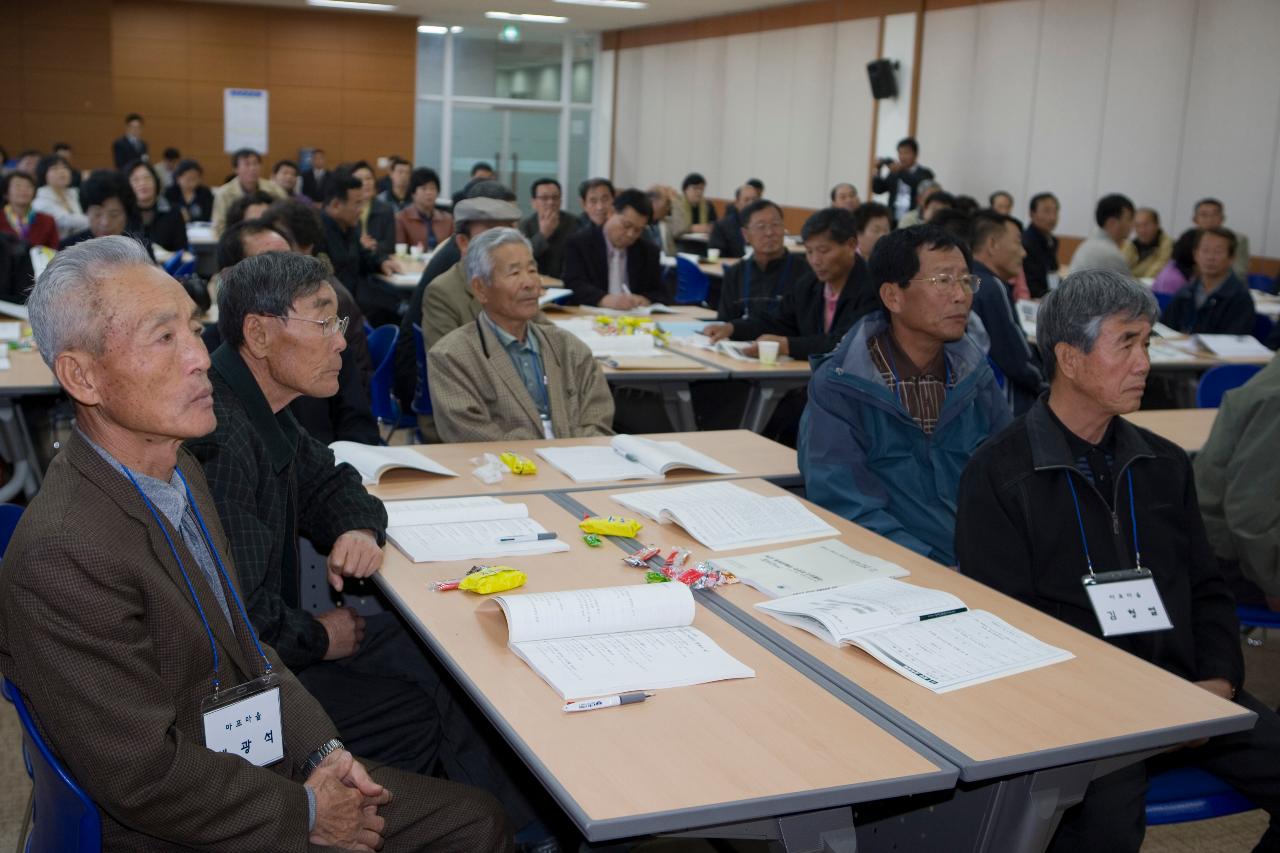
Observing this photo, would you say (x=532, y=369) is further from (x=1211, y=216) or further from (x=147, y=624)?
(x=1211, y=216)

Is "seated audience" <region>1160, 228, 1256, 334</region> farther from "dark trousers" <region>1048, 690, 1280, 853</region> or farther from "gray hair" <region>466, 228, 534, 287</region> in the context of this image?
"dark trousers" <region>1048, 690, 1280, 853</region>

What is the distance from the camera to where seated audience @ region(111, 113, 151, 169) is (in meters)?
16.0

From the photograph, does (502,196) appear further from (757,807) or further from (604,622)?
(757,807)

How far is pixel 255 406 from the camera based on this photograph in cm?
245

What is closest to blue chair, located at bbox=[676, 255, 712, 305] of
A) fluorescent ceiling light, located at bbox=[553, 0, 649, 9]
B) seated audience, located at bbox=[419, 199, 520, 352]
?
seated audience, located at bbox=[419, 199, 520, 352]

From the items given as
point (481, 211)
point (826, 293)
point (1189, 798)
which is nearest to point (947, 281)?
point (1189, 798)

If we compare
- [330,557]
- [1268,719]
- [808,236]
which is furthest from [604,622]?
[808,236]

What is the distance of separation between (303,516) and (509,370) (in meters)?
1.20

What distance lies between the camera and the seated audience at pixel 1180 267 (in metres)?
7.70

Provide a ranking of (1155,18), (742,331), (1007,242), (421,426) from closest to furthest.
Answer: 1. (421,426)
2. (1007,242)
3. (742,331)
4. (1155,18)

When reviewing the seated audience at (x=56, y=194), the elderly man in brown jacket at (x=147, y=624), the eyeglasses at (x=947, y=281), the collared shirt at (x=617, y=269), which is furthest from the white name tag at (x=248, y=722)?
the seated audience at (x=56, y=194)

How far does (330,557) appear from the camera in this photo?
7.98 ft

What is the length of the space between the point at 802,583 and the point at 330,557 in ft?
3.20

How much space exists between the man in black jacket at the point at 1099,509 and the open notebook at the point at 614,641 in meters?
0.78
